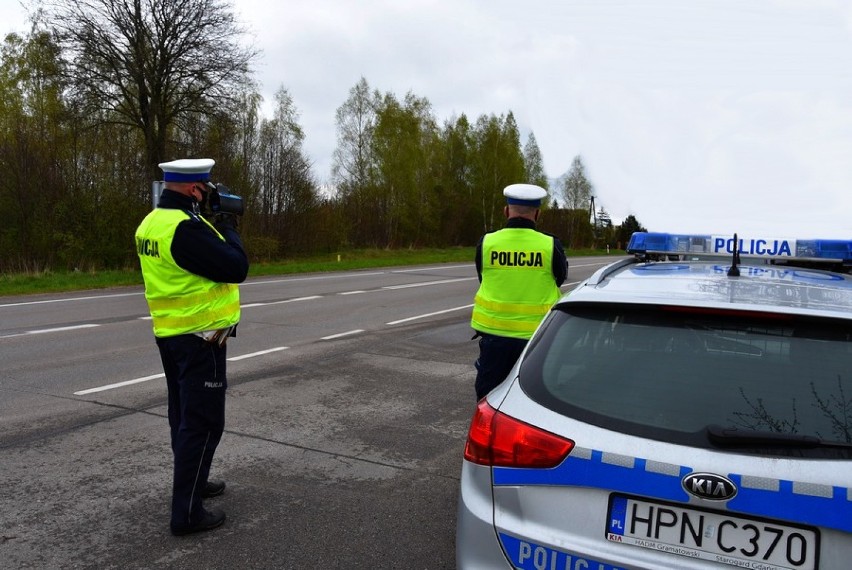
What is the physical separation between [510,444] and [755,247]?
3289 mm

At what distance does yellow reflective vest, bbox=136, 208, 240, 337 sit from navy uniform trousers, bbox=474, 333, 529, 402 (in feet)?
5.28

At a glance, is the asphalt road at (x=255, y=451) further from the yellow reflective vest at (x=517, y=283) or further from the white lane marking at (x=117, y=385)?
the yellow reflective vest at (x=517, y=283)

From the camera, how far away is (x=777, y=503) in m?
1.89

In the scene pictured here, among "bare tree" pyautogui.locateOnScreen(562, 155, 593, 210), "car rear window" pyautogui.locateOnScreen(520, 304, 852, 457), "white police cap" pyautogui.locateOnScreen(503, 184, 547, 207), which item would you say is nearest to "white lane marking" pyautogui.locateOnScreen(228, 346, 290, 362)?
"white police cap" pyautogui.locateOnScreen(503, 184, 547, 207)

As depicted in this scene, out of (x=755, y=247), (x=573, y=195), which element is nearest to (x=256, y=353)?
(x=755, y=247)

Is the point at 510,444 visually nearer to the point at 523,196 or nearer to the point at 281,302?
the point at 523,196

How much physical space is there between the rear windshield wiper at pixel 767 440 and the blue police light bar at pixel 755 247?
2626mm

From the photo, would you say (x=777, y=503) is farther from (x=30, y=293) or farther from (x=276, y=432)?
(x=30, y=293)

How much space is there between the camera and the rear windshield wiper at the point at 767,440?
1.94m

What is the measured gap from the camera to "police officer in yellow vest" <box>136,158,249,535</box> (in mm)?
3426

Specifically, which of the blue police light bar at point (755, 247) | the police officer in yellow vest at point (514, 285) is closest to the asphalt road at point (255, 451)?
the police officer in yellow vest at point (514, 285)

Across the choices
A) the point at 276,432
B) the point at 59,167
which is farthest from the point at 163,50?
the point at 276,432

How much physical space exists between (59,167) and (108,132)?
9.39ft

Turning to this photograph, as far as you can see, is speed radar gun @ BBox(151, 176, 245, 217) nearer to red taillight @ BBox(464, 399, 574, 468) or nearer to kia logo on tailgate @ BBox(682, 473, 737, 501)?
red taillight @ BBox(464, 399, 574, 468)
